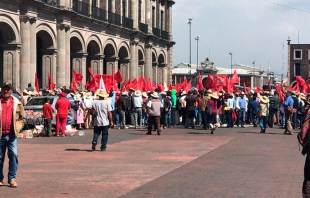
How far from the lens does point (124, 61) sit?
5347 centimetres

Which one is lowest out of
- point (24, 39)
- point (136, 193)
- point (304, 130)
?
point (136, 193)

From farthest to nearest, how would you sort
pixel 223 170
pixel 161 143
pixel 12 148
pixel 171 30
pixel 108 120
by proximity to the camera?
pixel 171 30, pixel 161 143, pixel 108 120, pixel 223 170, pixel 12 148

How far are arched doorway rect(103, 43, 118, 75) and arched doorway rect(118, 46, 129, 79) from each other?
6.84 feet

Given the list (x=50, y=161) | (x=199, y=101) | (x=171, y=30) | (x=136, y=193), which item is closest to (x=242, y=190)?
(x=136, y=193)

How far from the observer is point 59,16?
1527 inches

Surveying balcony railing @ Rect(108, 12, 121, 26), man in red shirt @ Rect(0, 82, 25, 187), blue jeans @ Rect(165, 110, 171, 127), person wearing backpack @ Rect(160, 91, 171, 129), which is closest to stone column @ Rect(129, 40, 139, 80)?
balcony railing @ Rect(108, 12, 121, 26)

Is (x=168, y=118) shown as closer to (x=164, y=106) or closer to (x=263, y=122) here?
(x=164, y=106)

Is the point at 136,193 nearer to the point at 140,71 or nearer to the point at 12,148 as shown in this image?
the point at 12,148

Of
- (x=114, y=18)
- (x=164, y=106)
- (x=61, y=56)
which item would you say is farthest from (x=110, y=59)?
(x=164, y=106)

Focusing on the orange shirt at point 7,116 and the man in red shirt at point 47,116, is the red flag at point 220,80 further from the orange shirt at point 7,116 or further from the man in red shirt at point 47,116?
the orange shirt at point 7,116

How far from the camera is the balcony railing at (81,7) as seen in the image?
139 ft

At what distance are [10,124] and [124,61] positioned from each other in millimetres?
42323

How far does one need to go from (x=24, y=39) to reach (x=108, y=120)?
17.3 metres

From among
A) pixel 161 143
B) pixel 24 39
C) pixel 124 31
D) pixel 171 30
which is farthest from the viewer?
pixel 171 30
